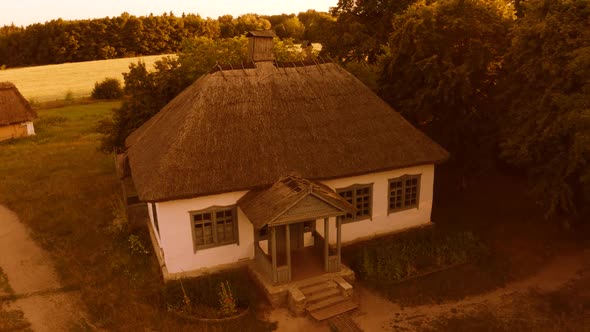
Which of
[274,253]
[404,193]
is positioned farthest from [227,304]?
[404,193]

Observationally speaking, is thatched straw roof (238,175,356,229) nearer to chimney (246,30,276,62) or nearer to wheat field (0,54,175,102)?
chimney (246,30,276,62)

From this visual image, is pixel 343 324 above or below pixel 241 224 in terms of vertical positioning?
below

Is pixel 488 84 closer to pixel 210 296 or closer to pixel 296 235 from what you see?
pixel 296 235

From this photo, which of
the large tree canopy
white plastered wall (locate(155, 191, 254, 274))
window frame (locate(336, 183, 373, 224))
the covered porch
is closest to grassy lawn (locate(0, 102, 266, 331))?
white plastered wall (locate(155, 191, 254, 274))

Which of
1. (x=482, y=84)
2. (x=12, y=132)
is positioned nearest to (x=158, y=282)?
(x=482, y=84)

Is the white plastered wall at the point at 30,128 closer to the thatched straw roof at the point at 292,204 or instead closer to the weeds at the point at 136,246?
the weeds at the point at 136,246

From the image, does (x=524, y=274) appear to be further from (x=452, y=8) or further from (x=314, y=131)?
(x=452, y=8)
